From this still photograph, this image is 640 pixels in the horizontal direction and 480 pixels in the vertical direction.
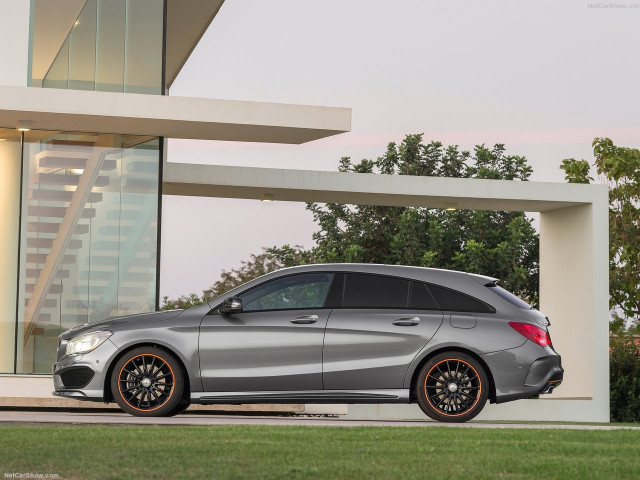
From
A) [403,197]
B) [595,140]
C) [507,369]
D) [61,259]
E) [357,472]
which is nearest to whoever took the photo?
[357,472]

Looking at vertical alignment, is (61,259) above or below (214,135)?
below

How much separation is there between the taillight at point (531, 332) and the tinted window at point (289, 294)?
185 cm

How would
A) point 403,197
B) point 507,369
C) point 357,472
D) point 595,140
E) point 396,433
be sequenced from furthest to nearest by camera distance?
point 595,140 < point 403,197 < point 507,369 < point 396,433 < point 357,472

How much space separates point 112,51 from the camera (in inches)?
658

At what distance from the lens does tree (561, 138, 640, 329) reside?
95.1ft

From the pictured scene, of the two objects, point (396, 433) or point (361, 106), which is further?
point (361, 106)

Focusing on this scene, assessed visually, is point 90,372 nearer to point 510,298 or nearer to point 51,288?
point 510,298

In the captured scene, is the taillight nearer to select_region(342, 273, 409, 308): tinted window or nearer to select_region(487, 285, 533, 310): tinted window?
select_region(487, 285, 533, 310): tinted window

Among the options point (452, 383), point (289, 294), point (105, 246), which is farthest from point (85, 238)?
point (452, 383)

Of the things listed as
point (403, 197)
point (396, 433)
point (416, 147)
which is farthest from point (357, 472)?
point (416, 147)

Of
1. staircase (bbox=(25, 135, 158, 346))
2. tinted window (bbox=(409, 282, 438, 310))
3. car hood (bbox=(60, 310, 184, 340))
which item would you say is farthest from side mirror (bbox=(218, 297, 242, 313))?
staircase (bbox=(25, 135, 158, 346))

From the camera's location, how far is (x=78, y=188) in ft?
52.4

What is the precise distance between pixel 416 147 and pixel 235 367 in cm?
2583

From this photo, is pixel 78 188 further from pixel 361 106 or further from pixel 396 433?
pixel 361 106
